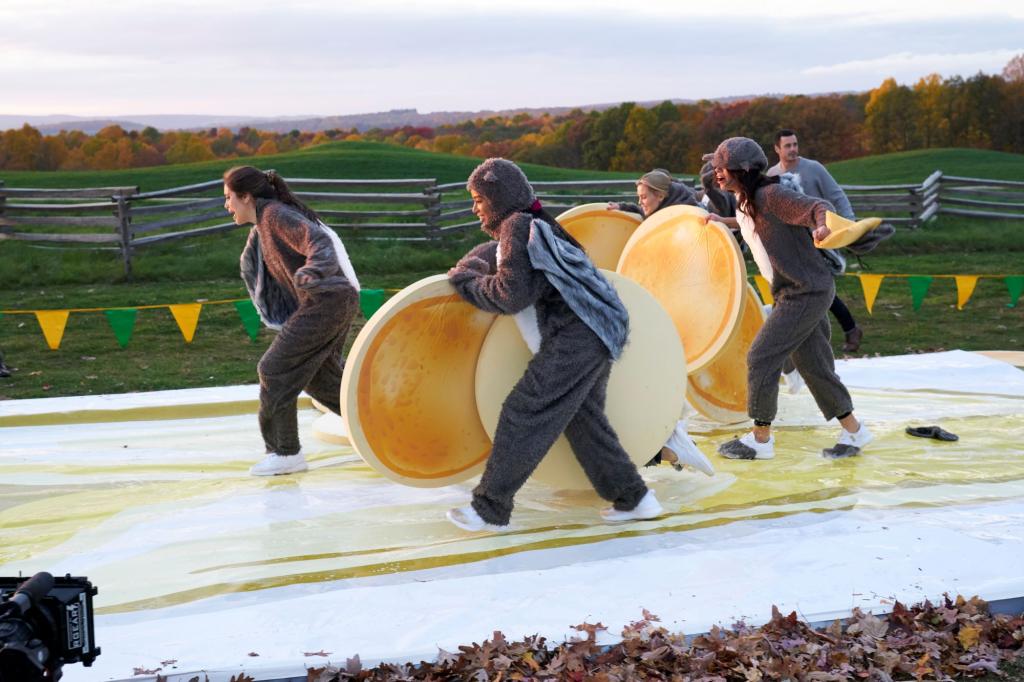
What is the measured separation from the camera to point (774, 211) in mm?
6359

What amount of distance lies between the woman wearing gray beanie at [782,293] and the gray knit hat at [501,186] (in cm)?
141

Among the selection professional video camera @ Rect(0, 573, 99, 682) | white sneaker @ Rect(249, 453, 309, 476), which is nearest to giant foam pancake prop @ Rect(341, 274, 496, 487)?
white sneaker @ Rect(249, 453, 309, 476)

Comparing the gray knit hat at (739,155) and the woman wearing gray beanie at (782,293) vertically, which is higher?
the gray knit hat at (739,155)

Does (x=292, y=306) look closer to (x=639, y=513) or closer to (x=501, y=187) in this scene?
(x=501, y=187)

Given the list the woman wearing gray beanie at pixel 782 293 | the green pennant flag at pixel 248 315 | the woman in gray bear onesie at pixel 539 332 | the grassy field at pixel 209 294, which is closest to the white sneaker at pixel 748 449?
the woman wearing gray beanie at pixel 782 293

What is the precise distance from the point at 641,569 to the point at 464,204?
16654 mm

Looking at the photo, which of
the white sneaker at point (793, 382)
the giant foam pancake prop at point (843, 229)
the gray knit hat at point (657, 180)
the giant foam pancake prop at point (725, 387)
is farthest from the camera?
the white sneaker at point (793, 382)

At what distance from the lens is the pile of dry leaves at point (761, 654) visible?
411 centimetres

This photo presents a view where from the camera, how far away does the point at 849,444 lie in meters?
6.77

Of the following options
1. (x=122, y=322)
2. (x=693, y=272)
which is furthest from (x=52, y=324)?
(x=693, y=272)

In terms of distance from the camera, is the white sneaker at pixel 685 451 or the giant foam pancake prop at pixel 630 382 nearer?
the giant foam pancake prop at pixel 630 382

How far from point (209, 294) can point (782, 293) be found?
33.2 ft

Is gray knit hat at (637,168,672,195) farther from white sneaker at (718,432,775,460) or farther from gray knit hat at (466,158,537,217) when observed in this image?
gray knit hat at (466,158,537,217)

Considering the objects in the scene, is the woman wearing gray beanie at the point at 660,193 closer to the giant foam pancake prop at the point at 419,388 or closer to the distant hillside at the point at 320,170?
the giant foam pancake prop at the point at 419,388
